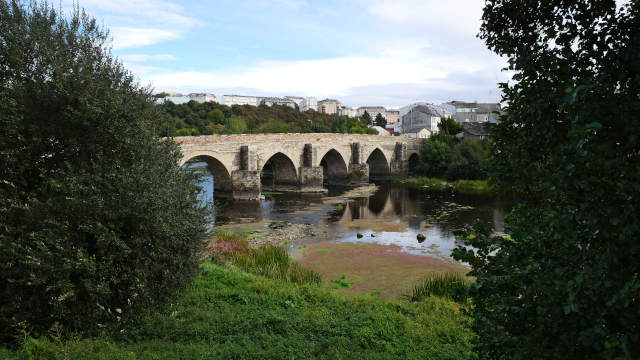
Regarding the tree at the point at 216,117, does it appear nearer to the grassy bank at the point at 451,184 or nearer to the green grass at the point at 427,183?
the grassy bank at the point at 451,184

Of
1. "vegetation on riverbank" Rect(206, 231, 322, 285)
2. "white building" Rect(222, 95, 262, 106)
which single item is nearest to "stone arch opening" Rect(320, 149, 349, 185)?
"vegetation on riverbank" Rect(206, 231, 322, 285)

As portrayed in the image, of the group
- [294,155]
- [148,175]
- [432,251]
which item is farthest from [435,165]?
[148,175]

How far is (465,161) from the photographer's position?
3231cm

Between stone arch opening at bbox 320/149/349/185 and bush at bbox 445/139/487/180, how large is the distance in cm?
837

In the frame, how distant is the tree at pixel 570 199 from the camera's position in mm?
2168

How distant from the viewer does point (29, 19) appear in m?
6.84

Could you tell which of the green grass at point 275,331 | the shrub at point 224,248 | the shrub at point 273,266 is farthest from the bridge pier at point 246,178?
the green grass at point 275,331

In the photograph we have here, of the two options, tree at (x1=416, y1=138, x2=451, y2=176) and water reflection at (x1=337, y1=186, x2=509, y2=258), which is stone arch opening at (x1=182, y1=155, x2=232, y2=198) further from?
tree at (x1=416, y1=138, x2=451, y2=176)

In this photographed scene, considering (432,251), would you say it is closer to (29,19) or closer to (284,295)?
(284,295)

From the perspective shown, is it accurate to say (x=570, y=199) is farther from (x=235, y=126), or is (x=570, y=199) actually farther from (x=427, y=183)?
(x=235, y=126)

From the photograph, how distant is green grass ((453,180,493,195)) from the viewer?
94.3 feet

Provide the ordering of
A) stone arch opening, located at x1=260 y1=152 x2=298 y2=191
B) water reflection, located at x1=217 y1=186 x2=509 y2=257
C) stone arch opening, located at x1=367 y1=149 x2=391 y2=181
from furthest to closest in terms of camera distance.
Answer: stone arch opening, located at x1=367 y1=149 x2=391 y2=181 → stone arch opening, located at x1=260 y1=152 x2=298 y2=191 → water reflection, located at x1=217 y1=186 x2=509 y2=257

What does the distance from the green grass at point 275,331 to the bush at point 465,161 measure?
25.5m

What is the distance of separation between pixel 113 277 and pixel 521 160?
5.28m
